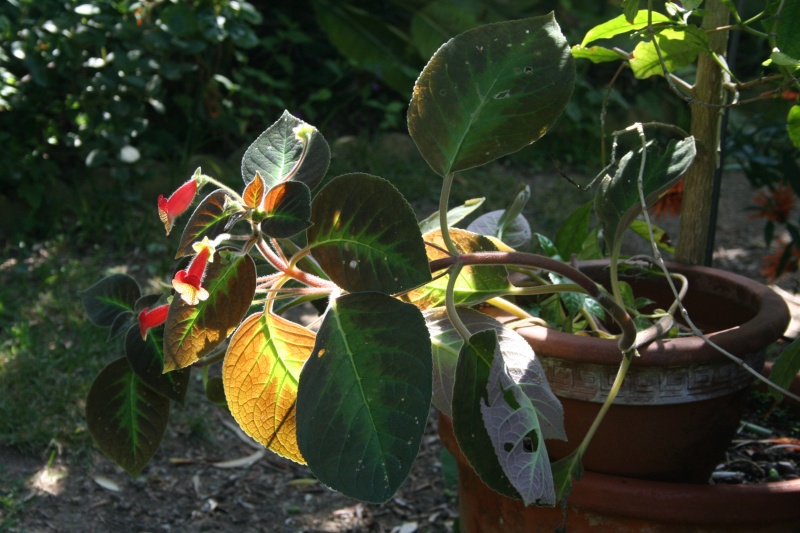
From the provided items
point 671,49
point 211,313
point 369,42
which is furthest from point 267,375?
point 369,42

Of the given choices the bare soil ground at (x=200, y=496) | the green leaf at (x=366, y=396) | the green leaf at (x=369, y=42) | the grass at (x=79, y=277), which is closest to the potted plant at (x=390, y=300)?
the green leaf at (x=366, y=396)

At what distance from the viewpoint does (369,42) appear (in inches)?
168

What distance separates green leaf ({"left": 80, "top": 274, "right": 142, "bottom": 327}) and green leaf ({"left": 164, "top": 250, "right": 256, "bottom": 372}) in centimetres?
31

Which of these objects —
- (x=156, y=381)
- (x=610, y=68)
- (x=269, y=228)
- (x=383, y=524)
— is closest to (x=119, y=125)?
(x=383, y=524)

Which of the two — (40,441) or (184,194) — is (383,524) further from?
(184,194)

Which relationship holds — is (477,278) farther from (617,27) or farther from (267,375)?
(617,27)

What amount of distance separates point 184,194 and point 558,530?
0.63m

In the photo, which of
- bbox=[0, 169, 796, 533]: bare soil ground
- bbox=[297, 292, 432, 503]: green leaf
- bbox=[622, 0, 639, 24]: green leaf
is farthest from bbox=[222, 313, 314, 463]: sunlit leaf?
bbox=[0, 169, 796, 533]: bare soil ground

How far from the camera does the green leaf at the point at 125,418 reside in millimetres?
1218

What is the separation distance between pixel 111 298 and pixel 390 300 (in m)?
0.51

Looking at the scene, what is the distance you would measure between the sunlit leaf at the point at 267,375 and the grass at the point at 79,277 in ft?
3.55

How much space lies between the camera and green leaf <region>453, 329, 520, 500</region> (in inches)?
37.6

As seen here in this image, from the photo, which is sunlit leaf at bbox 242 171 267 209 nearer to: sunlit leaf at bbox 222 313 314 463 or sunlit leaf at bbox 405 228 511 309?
sunlit leaf at bbox 222 313 314 463

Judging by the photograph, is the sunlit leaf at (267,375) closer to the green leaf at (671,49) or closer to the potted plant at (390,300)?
the potted plant at (390,300)
